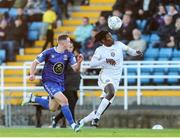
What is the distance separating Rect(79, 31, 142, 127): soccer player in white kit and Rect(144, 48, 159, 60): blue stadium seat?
5340 millimetres

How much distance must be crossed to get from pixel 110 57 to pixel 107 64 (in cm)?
22

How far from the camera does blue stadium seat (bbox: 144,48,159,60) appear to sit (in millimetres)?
28589

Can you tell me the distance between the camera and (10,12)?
33.6m

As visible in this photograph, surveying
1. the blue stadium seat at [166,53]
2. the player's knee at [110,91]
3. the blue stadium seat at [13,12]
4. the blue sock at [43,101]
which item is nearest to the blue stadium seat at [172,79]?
the blue stadium seat at [166,53]

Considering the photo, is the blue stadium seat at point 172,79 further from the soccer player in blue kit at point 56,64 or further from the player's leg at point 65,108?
the player's leg at point 65,108

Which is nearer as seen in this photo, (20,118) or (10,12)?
(20,118)

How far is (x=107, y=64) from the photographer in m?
23.2

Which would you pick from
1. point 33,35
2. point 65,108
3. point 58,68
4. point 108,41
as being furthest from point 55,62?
point 33,35

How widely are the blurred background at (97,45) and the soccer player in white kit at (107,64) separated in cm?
202

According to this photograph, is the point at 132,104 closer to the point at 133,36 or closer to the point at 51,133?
the point at 133,36

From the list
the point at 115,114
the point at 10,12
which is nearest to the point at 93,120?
the point at 115,114

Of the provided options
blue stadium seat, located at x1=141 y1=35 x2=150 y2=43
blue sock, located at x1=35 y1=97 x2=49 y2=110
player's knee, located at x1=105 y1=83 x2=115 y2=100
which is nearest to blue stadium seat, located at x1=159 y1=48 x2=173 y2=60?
blue stadium seat, located at x1=141 y1=35 x2=150 y2=43

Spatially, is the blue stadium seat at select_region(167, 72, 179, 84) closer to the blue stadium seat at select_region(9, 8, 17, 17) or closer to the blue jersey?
the blue jersey

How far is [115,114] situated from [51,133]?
593 cm
